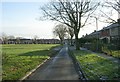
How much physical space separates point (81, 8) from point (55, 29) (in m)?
76.4

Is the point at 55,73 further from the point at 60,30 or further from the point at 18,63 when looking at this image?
the point at 60,30

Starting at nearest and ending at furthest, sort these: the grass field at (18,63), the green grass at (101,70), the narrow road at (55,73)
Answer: the green grass at (101,70) < the narrow road at (55,73) < the grass field at (18,63)

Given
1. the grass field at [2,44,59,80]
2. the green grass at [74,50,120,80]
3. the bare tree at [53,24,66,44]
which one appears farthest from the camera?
the bare tree at [53,24,66,44]

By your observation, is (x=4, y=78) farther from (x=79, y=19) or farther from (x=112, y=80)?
(x=79, y=19)

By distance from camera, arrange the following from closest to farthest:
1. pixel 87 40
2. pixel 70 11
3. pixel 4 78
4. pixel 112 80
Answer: pixel 112 80 < pixel 4 78 < pixel 70 11 < pixel 87 40

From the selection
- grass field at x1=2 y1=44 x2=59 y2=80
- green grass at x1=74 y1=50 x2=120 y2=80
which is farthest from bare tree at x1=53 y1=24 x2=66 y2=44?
green grass at x1=74 y1=50 x2=120 y2=80

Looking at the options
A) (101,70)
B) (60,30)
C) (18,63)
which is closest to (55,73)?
(101,70)

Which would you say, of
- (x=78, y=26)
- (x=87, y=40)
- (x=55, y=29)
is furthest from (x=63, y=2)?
(x=55, y=29)

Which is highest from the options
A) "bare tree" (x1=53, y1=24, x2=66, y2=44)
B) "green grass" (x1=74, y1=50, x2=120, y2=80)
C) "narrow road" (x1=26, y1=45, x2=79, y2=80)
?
"bare tree" (x1=53, y1=24, x2=66, y2=44)

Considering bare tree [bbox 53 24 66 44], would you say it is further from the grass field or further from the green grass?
the green grass

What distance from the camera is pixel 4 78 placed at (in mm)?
13320

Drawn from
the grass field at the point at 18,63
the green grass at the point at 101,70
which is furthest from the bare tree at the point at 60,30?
the green grass at the point at 101,70

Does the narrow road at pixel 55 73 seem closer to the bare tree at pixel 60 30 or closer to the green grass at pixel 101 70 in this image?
the green grass at pixel 101 70

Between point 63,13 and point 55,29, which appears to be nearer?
point 63,13
